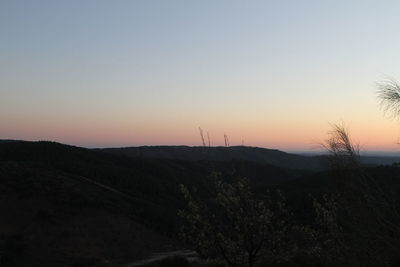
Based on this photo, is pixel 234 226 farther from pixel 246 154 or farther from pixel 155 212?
pixel 246 154

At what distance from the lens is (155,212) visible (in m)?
49.2

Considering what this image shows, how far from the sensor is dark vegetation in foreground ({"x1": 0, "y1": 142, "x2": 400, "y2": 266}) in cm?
831

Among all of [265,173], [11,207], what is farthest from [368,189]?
[265,173]

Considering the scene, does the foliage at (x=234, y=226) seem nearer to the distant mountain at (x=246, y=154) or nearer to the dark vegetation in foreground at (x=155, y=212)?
the dark vegetation in foreground at (x=155, y=212)

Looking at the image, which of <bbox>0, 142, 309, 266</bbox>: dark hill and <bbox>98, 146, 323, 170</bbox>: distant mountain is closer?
<bbox>0, 142, 309, 266</bbox>: dark hill

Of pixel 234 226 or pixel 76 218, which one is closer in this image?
pixel 234 226

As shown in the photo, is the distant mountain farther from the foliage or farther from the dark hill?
the foliage

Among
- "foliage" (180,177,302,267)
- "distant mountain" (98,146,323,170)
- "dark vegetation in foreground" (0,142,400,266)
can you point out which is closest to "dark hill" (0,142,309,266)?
"dark vegetation in foreground" (0,142,400,266)

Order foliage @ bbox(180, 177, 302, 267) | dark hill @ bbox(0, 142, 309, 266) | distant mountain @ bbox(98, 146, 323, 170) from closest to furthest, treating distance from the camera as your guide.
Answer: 1. foliage @ bbox(180, 177, 302, 267)
2. dark hill @ bbox(0, 142, 309, 266)
3. distant mountain @ bbox(98, 146, 323, 170)

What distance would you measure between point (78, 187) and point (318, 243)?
129 ft

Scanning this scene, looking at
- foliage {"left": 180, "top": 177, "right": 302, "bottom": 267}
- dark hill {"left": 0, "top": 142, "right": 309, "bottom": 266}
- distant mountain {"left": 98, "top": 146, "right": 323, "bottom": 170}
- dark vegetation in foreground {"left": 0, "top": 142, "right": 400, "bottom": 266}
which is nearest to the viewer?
dark vegetation in foreground {"left": 0, "top": 142, "right": 400, "bottom": 266}

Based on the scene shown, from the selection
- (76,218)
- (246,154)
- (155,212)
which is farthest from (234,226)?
(246,154)

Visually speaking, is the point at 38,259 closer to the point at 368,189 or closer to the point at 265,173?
the point at 368,189

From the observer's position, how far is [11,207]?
41562 millimetres
